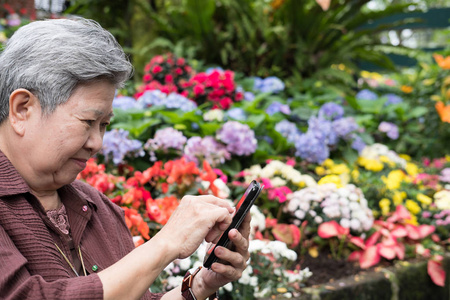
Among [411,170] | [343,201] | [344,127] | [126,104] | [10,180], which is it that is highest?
[10,180]

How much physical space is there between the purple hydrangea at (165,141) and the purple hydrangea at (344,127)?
1556 mm

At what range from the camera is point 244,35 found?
215 inches

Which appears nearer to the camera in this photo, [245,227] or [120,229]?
[245,227]

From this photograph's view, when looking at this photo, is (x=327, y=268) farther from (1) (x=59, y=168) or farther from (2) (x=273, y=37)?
(2) (x=273, y=37)

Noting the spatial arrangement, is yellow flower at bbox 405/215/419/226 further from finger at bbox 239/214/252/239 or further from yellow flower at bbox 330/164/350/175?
finger at bbox 239/214/252/239

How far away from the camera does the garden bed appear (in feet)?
8.00

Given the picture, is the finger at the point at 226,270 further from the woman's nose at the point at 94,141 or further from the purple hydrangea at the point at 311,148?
the purple hydrangea at the point at 311,148

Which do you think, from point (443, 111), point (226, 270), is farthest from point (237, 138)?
point (443, 111)

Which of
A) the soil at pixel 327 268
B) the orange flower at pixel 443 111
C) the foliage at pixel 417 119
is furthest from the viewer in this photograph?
the foliage at pixel 417 119

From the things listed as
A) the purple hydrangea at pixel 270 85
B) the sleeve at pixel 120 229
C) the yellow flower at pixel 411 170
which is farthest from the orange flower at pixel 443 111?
the sleeve at pixel 120 229

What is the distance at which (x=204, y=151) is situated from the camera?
3115mm

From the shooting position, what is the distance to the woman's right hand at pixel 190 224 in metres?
1.16

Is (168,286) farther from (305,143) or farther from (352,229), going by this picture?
(305,143)

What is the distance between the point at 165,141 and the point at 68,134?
1.84 m
